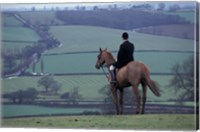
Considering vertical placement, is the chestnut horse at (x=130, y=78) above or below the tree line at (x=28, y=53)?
below

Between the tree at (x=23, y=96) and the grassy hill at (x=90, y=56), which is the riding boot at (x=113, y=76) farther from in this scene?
the tree at (x=23, y=96)

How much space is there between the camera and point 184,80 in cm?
1079

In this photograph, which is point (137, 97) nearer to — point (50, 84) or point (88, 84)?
point (88, 84)

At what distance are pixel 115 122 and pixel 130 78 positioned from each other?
0.81 metres

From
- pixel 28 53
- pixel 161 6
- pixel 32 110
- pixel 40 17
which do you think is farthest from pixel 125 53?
pixel 32 110

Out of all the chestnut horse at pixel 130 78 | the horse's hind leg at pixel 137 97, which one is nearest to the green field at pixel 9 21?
the chestnut horse at pixel 130 78

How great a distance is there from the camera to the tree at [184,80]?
10688mm

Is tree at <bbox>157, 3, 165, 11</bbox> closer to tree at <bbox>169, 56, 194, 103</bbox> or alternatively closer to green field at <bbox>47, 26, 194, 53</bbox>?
green field at <bbox>47, 26, 194, 53</bbox>

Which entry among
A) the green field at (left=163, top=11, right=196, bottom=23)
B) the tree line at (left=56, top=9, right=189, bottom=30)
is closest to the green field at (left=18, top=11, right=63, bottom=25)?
the tree line at (left=56, top=9, right=189, bottom=30)

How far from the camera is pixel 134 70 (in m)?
10.9

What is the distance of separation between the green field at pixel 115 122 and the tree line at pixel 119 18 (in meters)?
1.58

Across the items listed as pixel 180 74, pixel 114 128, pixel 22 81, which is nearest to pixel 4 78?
pixel 22 81

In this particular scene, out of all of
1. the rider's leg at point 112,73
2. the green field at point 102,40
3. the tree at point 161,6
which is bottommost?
the rider's leg at point 112,73

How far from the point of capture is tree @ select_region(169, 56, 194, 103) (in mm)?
10688
